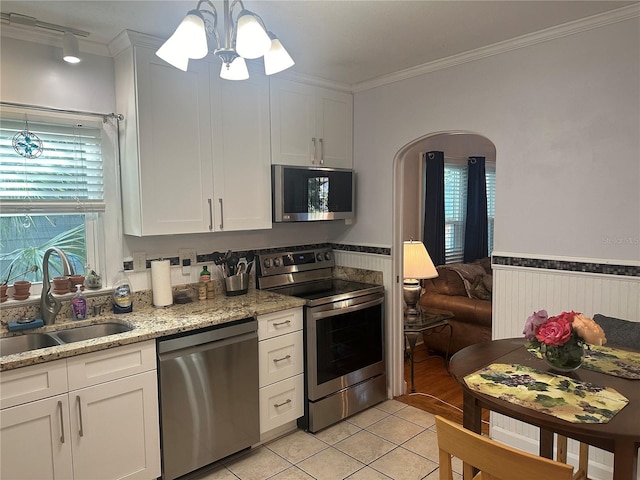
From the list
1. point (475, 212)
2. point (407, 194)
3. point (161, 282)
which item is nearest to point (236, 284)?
point (161, 282)

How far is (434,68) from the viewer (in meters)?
3.10

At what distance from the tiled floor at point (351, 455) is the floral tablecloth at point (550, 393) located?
108 centimetres

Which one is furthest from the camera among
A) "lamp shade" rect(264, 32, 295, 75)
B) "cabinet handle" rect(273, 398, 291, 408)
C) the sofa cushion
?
"cabinet handle" rect(273, 398, 291, 408)

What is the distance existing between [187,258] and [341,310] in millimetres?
1127

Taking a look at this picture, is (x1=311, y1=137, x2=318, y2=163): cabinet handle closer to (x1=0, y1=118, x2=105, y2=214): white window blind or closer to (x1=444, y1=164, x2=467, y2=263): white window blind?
(x1=0, y1=118, x2=105, y2=214): white window blind

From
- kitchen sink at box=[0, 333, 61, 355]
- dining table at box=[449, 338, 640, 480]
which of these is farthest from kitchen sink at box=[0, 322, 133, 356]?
dining table at box=[449, 338, 640, 480]

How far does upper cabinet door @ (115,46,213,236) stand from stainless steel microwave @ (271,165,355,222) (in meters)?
0.52

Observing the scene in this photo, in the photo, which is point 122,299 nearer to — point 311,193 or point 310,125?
point 311,193

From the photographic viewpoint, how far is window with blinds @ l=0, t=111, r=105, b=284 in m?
2.43

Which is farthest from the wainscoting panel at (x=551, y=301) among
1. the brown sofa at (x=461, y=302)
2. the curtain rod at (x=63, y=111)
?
the curtain rod at (x=63, y=111)

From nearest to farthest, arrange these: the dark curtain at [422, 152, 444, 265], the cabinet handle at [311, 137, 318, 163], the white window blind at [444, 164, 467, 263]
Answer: the cabinet handle at [311, 137, 318, 163] < the dark curtain at [422, 152, 444, 265] < the white window blind at [444, 164, 467, 263]

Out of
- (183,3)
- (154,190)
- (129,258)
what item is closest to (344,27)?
(183,3)

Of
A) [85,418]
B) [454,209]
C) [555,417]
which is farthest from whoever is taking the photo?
[454,209]

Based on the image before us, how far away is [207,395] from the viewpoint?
8.20 feet
